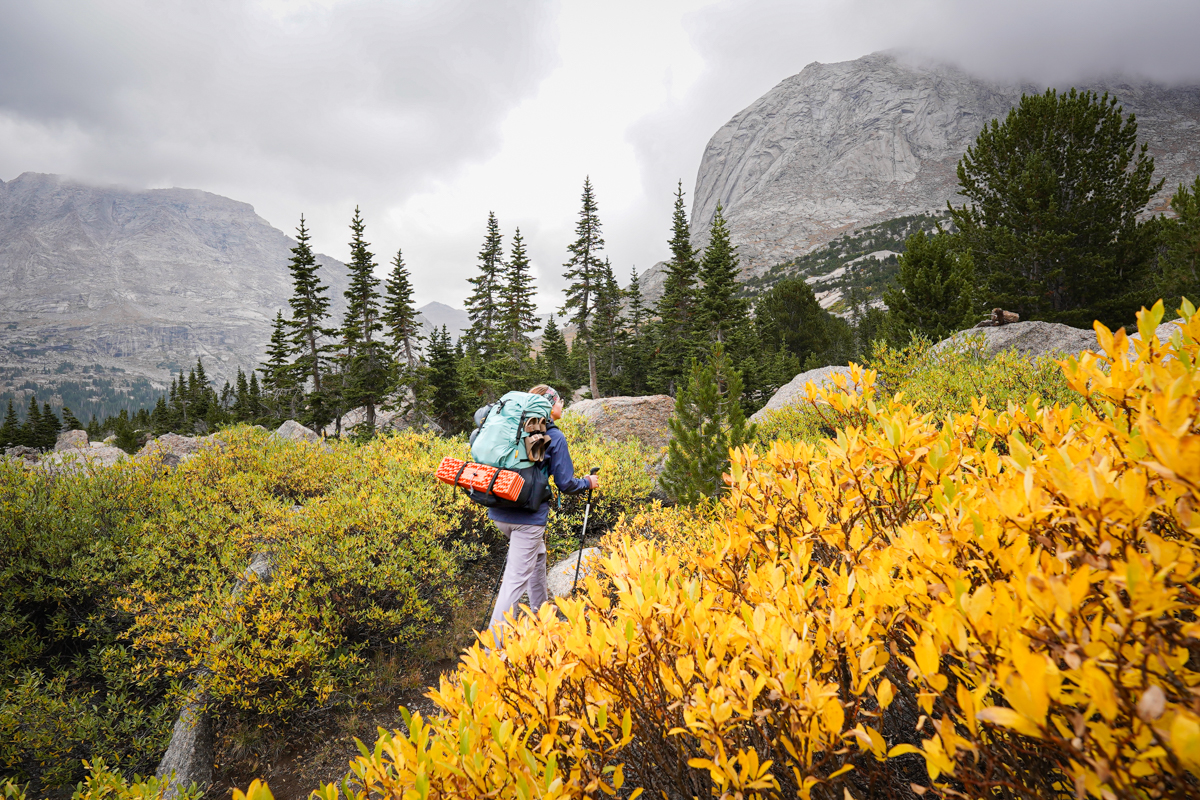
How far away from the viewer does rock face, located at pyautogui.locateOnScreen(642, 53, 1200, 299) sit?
424ft

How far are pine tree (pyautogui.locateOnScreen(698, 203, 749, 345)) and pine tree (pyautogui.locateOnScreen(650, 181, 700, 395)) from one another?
4.30 feet

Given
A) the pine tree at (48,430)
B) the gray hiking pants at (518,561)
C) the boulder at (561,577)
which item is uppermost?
the pine tree at (48,430)

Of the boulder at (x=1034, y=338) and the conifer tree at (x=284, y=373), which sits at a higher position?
the conifer tree at (x=284, y=373)

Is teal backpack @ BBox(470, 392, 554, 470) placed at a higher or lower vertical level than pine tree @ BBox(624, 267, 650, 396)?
lower

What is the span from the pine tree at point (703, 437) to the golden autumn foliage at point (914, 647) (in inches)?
153

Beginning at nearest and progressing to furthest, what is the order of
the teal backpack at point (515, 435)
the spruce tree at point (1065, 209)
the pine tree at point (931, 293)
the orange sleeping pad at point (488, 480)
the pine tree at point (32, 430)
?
the orange sleeping pad at point (488, 480) < the teal backpack at point (515, 435) < the pine tree at point (931, 293) < the spruce tree at point (1065, 209) < the pine tree at point (32, 430)

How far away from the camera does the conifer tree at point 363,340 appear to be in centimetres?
2122

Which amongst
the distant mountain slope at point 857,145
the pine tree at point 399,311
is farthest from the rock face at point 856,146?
the pine tree at point 399,311

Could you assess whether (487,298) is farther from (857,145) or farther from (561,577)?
(857,145)

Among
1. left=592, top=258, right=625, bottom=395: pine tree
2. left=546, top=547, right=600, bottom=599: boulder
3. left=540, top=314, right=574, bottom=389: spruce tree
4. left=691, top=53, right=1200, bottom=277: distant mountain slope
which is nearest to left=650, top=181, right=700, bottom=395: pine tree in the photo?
left=592, top=258, right=625, bottom=395: pine tree

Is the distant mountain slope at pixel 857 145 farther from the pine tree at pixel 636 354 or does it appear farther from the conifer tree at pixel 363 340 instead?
the conifer tree at pixel 363 340

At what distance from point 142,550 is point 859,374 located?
20.7ft

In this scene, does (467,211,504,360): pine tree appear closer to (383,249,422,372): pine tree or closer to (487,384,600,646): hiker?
(383,249,422,372): pine tree

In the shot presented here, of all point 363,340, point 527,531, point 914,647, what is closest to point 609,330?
point 363,340
